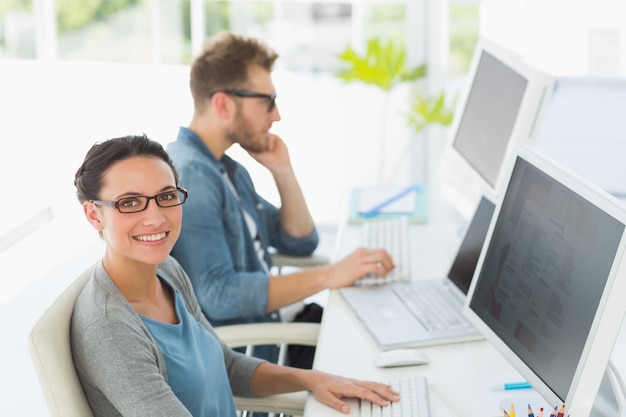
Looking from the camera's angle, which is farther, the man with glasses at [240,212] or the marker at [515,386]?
the man with glasses at [240,212]

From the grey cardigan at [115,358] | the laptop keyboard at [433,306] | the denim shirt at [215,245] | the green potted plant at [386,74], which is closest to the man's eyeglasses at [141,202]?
the grey cardigan at [115,358]

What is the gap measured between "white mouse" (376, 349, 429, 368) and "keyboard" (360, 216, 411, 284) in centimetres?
44

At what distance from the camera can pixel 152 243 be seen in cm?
151

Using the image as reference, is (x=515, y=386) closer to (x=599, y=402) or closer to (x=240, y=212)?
(x=599, y=402)

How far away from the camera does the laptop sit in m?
1.86

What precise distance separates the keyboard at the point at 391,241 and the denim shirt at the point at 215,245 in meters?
0.29

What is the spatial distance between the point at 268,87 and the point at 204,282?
0.58 metres

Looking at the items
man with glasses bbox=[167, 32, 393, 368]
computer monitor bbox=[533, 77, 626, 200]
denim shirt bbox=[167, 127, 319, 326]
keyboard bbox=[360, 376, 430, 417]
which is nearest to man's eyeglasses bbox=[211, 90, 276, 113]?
man with glasses bbox=[167, 32, 393, 368]

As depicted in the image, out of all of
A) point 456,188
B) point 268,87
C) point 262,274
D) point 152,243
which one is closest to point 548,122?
point 456,188

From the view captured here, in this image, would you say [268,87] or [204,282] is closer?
[204,282]

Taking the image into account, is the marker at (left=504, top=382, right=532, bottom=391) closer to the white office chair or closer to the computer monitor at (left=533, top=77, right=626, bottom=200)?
the white office chair

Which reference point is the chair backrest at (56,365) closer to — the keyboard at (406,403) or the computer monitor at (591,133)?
the keyboard at (406,403)

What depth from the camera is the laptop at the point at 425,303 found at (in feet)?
6.11

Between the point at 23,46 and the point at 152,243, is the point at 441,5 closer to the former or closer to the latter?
the point at 23,46
